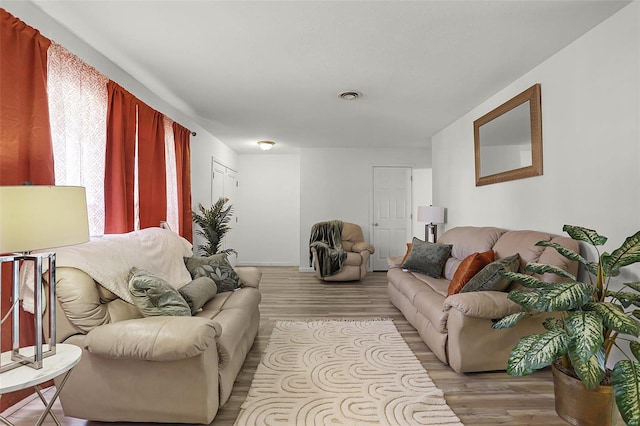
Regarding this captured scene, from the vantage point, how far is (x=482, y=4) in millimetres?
2020

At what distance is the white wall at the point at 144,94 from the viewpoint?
2.08m

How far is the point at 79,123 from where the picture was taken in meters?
2.44

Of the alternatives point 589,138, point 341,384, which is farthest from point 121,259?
point 589,138

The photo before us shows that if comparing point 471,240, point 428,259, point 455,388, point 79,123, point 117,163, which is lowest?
point 455,388

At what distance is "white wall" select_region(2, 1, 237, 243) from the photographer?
2082 mm

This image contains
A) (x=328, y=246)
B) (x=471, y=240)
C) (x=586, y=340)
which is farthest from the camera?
(x=328, y=246)

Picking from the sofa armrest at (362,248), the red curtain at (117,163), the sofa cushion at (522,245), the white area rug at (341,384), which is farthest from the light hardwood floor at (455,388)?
the sofa armrest at (362,248)

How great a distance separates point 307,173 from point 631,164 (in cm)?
509

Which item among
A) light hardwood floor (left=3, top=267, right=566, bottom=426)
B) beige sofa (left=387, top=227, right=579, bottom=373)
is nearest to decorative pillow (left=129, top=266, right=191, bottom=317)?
light hardwood floor (left=3, top=267, right=566, bottom=426)

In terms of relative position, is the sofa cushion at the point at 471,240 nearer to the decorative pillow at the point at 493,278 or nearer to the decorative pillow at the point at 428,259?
the decorative pillow at the point at 428,259

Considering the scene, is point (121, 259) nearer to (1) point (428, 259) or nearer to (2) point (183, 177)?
(2) point (183, 177)

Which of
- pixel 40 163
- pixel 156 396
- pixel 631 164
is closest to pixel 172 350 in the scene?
pixel 156 396

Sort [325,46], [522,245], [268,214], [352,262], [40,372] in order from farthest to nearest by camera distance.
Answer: [268,214] → [352,262] → [522,245] → [325,46] → [40,372]

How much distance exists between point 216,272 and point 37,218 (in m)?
1.65
